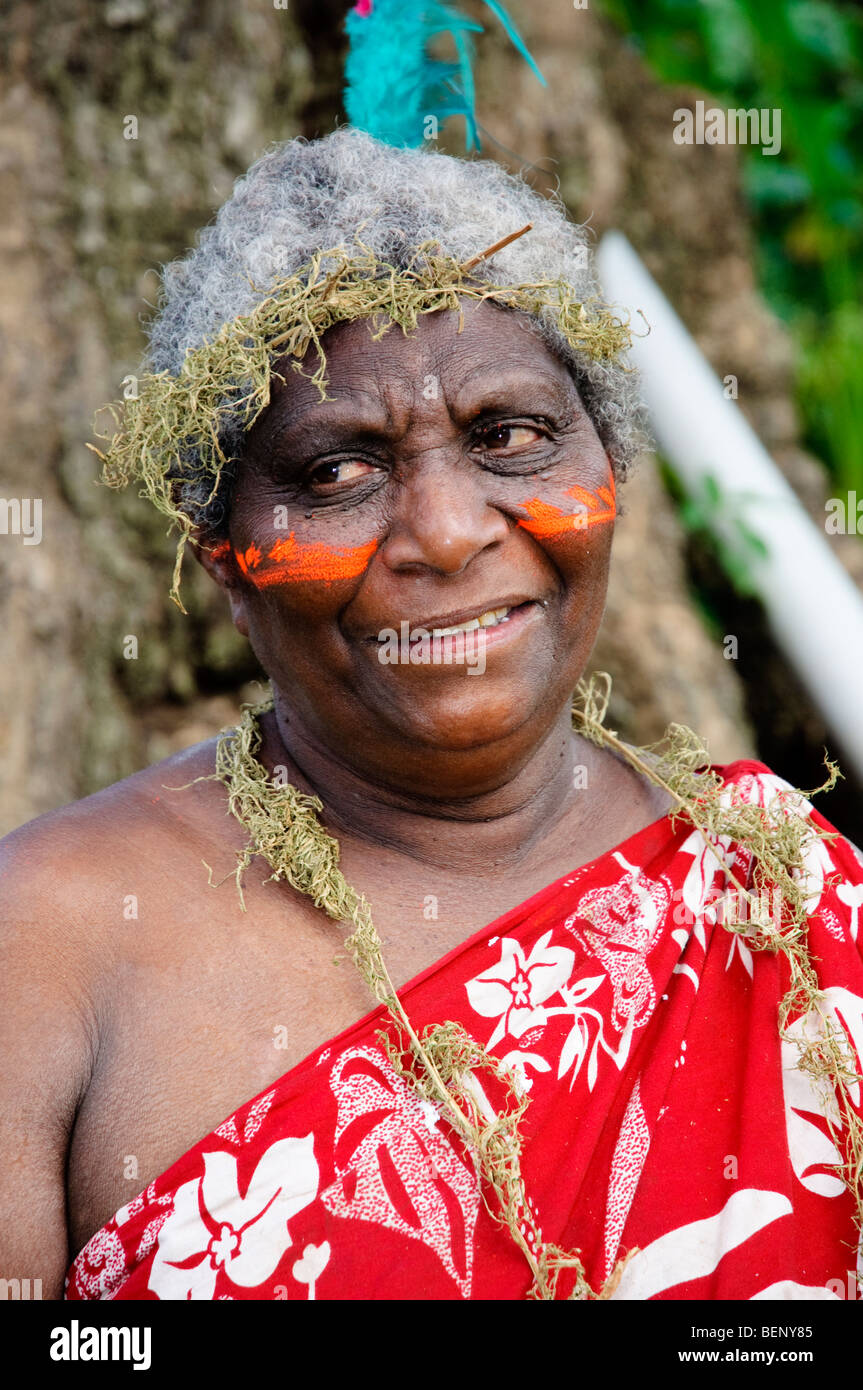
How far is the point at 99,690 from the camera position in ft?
13.0

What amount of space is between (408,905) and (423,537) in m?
A: 0.66

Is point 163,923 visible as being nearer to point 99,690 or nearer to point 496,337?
point 496,337

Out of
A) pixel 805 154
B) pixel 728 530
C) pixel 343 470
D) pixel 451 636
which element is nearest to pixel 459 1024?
pixel 451 636

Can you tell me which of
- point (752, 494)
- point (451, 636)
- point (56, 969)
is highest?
point (752, 494)

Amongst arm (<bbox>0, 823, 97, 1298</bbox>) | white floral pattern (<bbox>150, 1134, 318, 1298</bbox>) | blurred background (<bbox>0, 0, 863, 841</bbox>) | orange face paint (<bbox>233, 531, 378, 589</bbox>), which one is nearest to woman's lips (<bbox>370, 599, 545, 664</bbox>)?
orange face paint (<bbox>233, 531, 378, 589</bbox>)

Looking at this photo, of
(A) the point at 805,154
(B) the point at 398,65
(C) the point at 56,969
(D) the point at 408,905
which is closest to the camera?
(C) the point at 56,969

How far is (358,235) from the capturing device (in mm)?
2154

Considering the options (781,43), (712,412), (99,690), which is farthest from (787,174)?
(99,690)

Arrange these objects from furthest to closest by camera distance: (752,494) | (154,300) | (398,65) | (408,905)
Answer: (752,494), (154,300), (398,65), (408,905)

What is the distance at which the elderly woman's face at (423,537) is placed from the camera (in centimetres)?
209

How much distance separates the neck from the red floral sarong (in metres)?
0.17

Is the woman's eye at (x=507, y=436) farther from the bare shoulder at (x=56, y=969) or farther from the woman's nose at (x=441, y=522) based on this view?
the bare shoulder at (x=56, y=969)

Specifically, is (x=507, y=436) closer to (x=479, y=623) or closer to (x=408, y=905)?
(x=479, y=623)

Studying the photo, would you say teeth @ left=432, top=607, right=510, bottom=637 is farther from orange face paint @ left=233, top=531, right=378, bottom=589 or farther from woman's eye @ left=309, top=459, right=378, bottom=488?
woman's eye @ left=309, top=459, right=378, bottom=488
